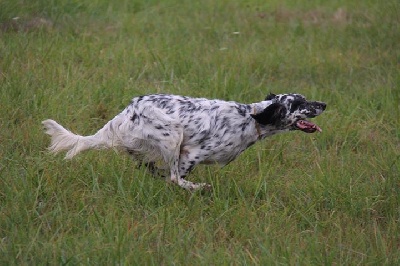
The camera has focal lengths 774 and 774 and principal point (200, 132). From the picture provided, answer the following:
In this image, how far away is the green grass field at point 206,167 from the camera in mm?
4699

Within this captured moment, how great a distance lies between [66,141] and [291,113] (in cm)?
170

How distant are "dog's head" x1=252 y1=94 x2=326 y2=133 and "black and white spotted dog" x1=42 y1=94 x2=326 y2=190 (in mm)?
13

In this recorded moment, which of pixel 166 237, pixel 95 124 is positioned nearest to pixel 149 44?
pixel 95 124

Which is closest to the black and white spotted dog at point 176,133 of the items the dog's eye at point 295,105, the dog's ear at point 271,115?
the dog's ear at point 271,115

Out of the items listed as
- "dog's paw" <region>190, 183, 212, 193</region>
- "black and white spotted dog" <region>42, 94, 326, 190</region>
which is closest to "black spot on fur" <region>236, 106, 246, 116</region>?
"black and white spotted dog" <region>42, 94, 326, 190</region>

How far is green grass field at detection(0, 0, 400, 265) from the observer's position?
15.4ft

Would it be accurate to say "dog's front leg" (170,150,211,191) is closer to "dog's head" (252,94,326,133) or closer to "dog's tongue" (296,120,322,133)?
"dog's head" (252,94,326,133)

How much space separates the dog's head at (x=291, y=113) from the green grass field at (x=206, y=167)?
392 mm

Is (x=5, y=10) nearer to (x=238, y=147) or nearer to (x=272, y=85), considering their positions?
→ (x=272, y=85)

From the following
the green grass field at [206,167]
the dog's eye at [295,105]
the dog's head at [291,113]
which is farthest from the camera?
the dog's eye at [295,105]

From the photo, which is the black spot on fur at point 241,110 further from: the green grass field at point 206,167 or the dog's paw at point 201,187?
the dog's paw at point 201,187

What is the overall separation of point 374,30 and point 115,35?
342cm

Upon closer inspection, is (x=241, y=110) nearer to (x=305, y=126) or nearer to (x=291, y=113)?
(x=291, y=113)

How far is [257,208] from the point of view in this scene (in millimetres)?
5398
